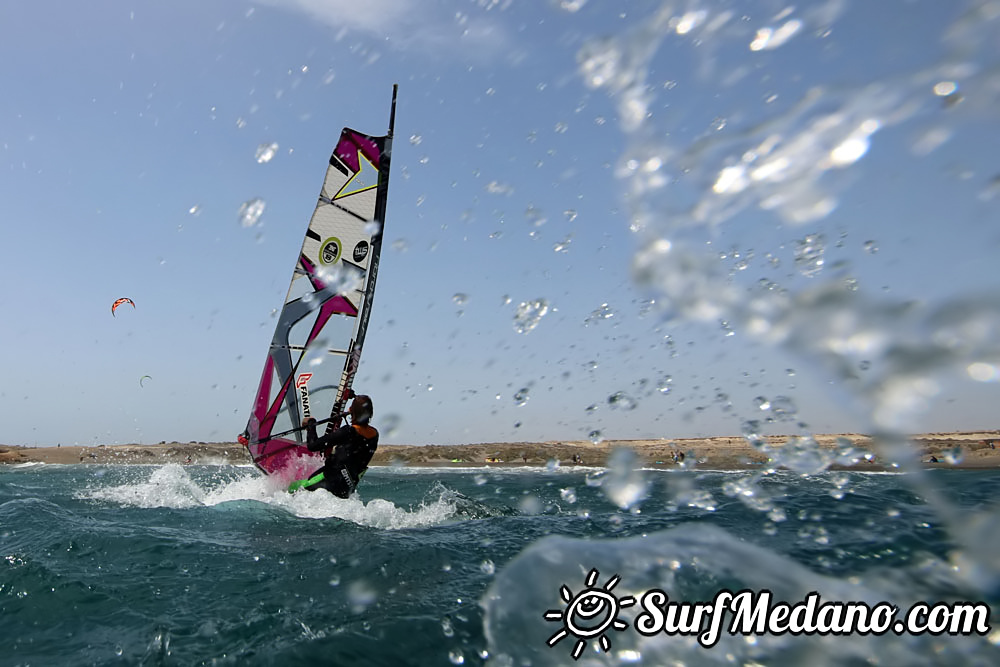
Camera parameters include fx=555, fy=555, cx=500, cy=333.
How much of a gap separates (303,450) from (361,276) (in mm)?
3876

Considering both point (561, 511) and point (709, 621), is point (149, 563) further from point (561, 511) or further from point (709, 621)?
point (561, 511)

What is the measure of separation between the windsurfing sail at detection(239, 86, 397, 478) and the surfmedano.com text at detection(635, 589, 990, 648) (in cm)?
943

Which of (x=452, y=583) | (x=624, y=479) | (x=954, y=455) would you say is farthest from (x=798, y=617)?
(x=954, y=455)

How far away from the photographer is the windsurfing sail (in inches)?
460

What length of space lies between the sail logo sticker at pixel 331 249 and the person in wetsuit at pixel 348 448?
3.76 meters

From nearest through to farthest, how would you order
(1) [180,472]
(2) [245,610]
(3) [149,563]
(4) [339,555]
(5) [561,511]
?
(2) [245,610] < (3) [149,563] < (4) [339,555] < (5) [561,511] < (1) [180,472]

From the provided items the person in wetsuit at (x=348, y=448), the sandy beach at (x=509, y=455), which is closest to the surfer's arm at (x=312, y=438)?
the person in wetsuit at (x=348, y=448)

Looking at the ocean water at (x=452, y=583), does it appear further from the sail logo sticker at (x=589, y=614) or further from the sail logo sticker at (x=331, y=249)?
the sail logo sticker at (x=331, y=249)

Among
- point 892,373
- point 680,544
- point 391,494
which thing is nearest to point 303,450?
point 391,494

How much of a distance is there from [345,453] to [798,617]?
8335 mm

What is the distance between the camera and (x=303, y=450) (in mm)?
11695

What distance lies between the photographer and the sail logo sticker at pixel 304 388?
38.4 feet

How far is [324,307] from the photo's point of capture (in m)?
11.9

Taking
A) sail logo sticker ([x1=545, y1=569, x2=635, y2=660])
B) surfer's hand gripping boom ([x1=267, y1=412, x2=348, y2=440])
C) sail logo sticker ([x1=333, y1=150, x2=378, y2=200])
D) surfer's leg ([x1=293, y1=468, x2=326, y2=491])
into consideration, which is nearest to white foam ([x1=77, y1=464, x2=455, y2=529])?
surfer's leg ([x1=293, y1=468, x2=326, y2=491])
